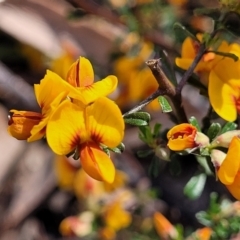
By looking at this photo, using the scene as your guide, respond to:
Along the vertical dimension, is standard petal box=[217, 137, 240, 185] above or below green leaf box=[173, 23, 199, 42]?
below

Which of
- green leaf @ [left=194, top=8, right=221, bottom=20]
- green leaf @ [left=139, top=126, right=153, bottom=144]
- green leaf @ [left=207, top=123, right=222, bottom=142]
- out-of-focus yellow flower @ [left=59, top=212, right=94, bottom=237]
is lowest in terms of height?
out-of-focus yellow flower @ [left=59, top=212, right=94, bottom=237]

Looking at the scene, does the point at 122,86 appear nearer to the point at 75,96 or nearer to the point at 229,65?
the point at 229,65

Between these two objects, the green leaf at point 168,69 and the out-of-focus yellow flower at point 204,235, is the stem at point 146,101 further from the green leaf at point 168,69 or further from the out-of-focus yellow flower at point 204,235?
the out-of-focus yellow flower at point 204,235

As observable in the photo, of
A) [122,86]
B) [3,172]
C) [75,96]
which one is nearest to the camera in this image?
[75,96]

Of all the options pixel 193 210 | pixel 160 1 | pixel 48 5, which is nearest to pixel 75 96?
pixel 160 1

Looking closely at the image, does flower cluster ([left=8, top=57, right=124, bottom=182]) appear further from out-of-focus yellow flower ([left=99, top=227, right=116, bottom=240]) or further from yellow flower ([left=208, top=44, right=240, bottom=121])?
out-of-focus yellow flower ([left=99, top=227, right=116, bottom=240])

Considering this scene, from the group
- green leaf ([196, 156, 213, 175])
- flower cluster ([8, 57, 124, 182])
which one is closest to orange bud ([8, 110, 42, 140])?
flower cluster ([8, 57, 124, 182])
